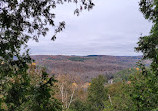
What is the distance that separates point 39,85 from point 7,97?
733mm

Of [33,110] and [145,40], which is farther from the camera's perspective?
[145,40]

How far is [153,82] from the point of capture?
423 centimetres

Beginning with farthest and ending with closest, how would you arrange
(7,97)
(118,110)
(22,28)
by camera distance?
(118,110) → (22,28) → (7,97)

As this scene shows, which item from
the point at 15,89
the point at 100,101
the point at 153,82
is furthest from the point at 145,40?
the point at 100,101

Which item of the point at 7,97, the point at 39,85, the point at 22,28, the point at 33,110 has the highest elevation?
the point at 22,28

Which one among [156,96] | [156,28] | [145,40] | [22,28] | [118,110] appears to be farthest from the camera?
[118,110]

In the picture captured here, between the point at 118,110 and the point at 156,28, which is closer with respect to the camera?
the point at 156,28

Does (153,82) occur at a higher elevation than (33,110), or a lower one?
higher

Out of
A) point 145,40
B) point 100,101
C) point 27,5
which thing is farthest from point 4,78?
point 100,101

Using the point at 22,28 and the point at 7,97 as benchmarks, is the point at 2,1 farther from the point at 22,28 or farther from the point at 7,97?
the point at 7,97

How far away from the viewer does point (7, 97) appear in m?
2.97

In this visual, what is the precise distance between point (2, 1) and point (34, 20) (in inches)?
30.8

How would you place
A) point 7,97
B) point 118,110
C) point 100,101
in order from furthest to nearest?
1. point 100,101
2. point 118,110
3. point 7,97

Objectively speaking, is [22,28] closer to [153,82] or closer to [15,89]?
[15,89]
